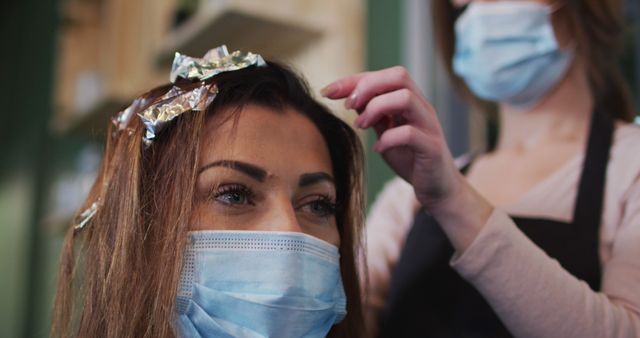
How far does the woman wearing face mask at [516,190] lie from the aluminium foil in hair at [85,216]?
406 mm

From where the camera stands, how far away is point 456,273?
142cm

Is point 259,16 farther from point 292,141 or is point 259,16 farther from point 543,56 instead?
point 292,141

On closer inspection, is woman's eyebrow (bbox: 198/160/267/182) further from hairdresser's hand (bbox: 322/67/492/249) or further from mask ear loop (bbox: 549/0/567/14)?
mask ear loop (bbox: 549/0/567/14)

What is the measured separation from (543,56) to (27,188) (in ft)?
13.1

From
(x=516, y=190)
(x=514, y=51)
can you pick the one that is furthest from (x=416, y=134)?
(x=514, y=51)

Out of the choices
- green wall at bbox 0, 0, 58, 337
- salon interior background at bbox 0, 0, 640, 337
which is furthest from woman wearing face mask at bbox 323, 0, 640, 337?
green wall at bbox 0, 0, 58, 337

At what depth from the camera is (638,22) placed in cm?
209

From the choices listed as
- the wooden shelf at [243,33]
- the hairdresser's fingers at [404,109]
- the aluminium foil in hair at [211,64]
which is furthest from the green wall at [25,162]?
the hairdresser's fingers at [404,109]

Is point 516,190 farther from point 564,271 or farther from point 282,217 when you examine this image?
point 282,217

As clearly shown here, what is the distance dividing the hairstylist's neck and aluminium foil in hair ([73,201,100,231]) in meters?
0.92

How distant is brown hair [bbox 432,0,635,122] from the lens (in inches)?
61.2

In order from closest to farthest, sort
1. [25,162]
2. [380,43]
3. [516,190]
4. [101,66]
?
1. [516,190]
2. [380,43]
3. [101,66]
4. [25,162]

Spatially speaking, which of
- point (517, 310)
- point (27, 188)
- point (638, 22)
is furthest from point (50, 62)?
point (517, 310)

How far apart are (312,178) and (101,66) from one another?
3214mm
